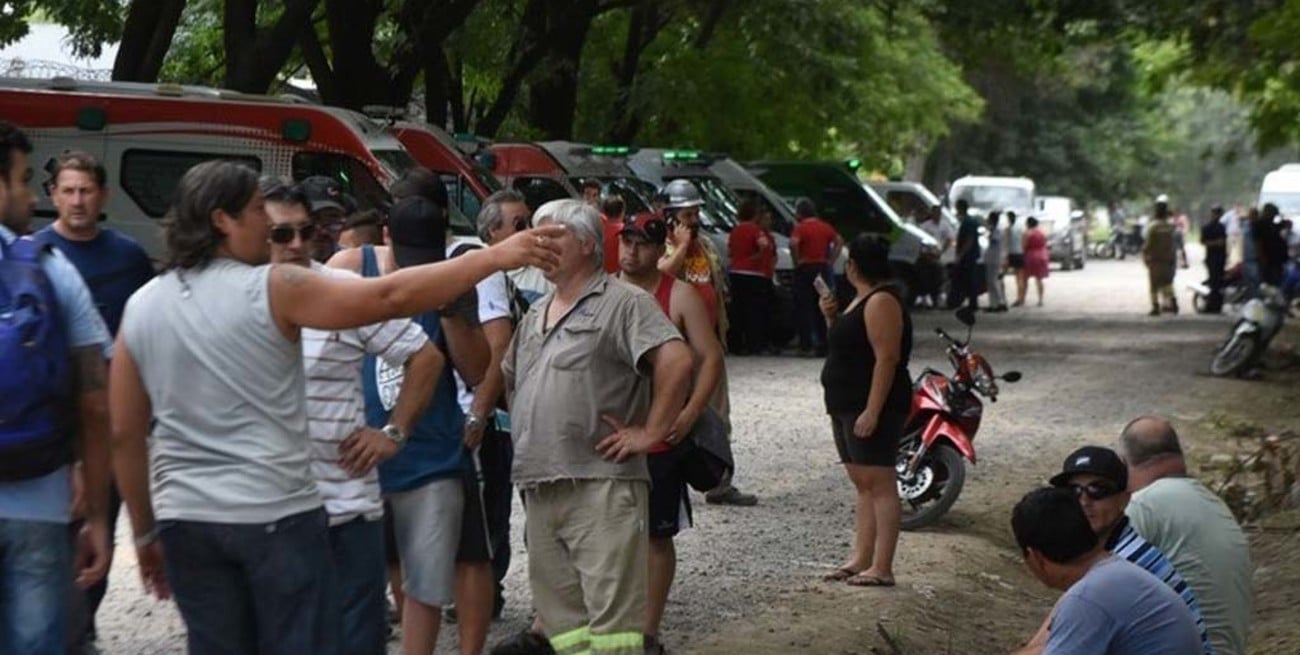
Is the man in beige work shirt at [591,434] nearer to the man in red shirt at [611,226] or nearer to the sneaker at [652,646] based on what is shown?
the sneaker at [652,646]

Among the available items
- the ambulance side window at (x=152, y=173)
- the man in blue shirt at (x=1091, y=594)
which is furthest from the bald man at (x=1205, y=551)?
the ambulance side window at (x=152, y=173)

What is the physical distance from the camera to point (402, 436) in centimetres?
686

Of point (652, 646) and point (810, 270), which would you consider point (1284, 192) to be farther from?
point (652, 646)

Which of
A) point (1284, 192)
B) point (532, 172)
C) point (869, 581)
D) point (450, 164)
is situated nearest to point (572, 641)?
point (869, 581)

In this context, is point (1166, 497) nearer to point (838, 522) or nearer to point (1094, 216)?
point (838, 522)

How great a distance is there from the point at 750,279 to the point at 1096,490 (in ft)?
59.1

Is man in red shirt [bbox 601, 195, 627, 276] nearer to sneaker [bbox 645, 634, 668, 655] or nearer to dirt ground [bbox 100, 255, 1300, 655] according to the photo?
dirt ground [bbox 100, 255, 1300, 655]

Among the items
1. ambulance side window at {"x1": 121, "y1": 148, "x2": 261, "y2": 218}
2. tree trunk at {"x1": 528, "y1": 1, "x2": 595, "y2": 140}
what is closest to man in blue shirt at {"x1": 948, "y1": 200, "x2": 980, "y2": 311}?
tree trunk at {"x1": 528, "y1": 1, "x2": 595, "y2": 140}

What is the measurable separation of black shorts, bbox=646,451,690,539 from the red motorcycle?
4.04m

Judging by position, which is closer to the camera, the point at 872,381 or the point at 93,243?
the point at 93,243

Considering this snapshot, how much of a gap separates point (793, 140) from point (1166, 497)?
103 ft

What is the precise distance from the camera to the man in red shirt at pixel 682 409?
886 centimetres

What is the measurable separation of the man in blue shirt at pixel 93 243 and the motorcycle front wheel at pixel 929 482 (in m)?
5.96

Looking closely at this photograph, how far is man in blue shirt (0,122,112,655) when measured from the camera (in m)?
5.75
